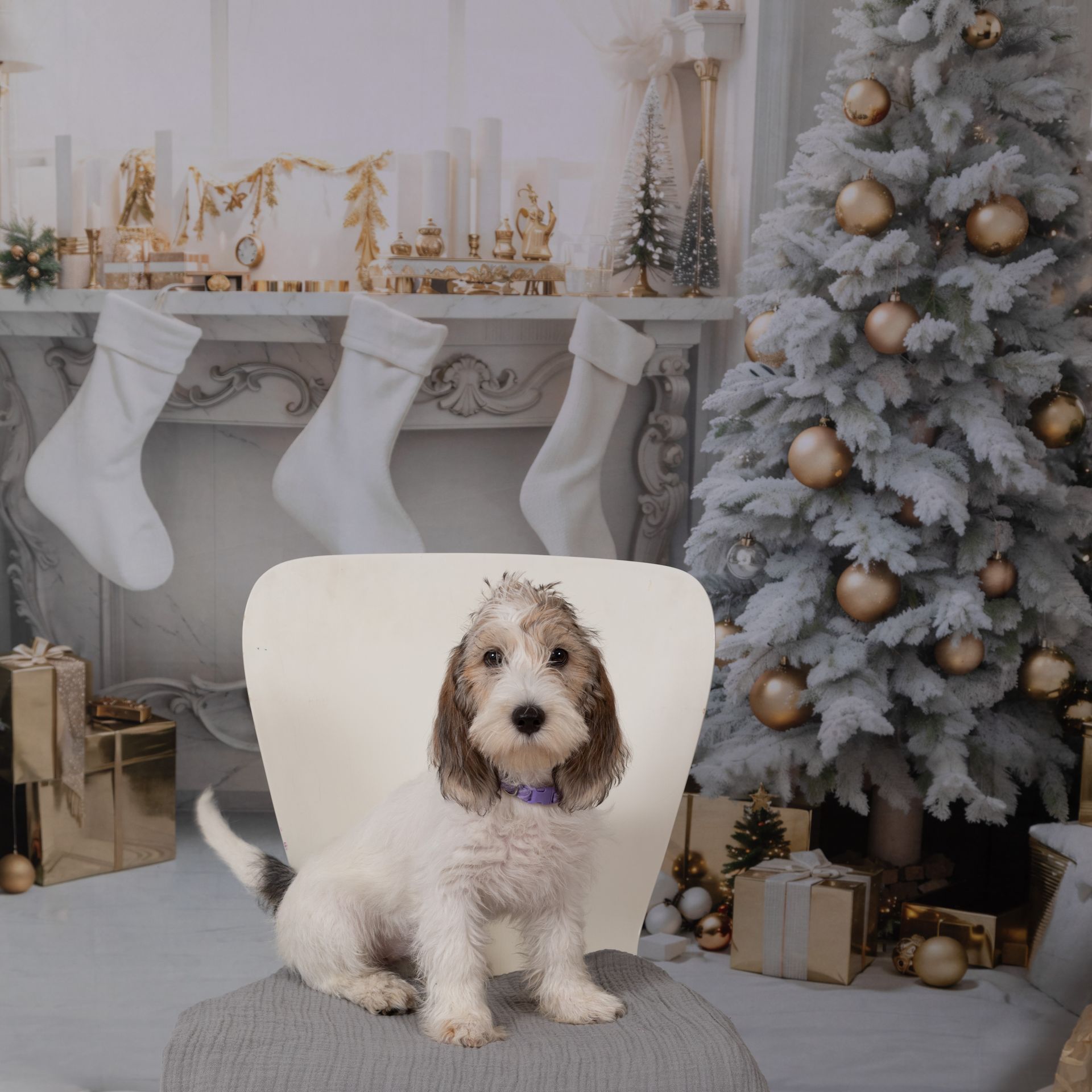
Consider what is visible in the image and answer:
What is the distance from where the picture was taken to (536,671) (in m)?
0.93

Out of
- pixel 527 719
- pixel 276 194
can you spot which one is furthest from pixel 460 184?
pixel 527 719

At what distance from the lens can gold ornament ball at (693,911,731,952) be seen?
2209 mm

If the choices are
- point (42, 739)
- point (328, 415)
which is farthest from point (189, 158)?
point (42, 739)

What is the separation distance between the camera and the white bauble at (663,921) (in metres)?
2.24

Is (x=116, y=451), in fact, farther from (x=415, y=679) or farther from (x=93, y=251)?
(x=415, y=679)

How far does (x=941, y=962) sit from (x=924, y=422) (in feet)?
3.05

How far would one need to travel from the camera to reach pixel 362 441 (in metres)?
2.59

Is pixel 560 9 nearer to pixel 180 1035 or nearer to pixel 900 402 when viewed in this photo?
pixel 900 402

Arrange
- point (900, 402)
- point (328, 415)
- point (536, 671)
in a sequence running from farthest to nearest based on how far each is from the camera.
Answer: point (328, 415)
point (900, 402)
point (536, 671)

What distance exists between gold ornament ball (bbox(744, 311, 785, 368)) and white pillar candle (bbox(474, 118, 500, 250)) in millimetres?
860

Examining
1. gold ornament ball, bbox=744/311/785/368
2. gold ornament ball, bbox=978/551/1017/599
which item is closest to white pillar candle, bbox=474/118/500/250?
gold ornament ball, bbox=744/311/785/368

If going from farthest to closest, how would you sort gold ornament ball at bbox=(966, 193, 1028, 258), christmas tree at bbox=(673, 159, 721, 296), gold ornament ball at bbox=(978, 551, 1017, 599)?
christmas tree at bbox=(673, 159, 721, 296)
gold ornament ball at bbox=(978, 551, 1017, 599)
gold ornament ball at bbox=(966, 193, 1028, 258)

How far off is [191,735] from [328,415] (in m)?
0.91

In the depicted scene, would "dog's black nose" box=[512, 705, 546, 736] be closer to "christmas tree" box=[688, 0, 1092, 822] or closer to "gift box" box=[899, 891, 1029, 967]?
"christmas tree" box=[688, 0, 1092, 822]
